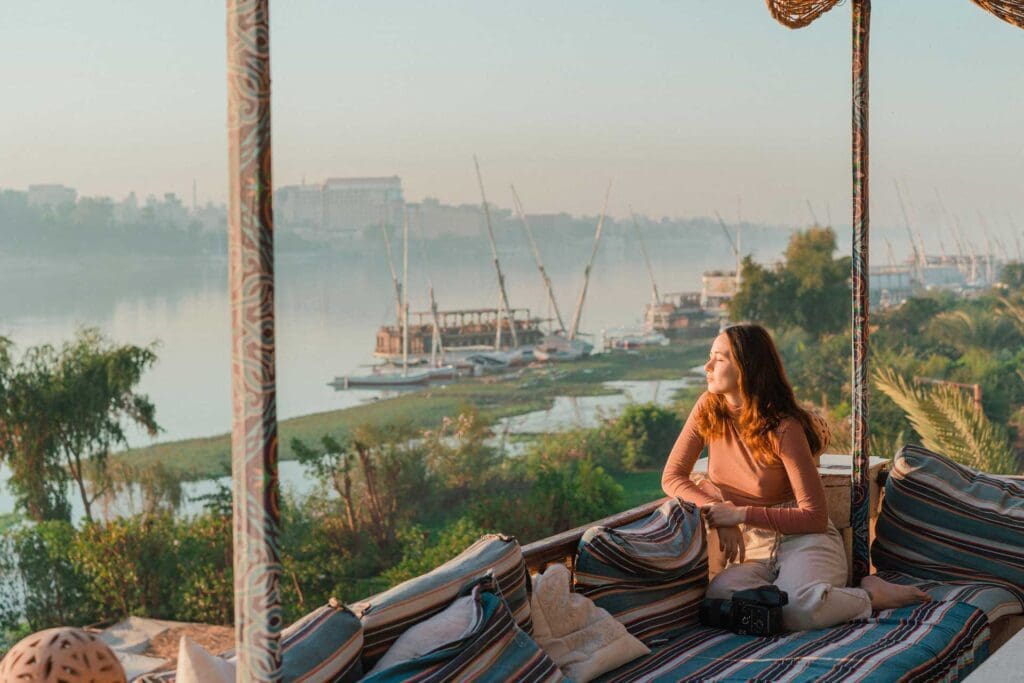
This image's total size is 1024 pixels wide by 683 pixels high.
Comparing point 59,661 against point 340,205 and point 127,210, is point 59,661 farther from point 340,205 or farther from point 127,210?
point 340,205

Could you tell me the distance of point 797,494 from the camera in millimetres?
2975

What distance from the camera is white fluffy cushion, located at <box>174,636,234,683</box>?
5.51ft

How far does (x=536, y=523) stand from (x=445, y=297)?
2.96m

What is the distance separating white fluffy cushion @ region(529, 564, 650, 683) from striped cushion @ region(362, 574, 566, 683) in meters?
0.17

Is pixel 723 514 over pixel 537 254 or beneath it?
beneath

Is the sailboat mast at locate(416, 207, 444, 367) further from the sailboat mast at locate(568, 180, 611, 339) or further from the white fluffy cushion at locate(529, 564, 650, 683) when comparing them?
the white fluffy cushion at locate(529, 564, 650, 683)

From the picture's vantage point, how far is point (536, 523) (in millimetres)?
13945

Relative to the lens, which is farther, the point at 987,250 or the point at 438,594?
the point at 987,250

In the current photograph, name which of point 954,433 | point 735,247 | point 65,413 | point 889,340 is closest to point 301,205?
point 65,413

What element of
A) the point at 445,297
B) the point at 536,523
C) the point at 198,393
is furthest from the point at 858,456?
the point at 445,297

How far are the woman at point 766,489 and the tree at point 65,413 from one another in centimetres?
948

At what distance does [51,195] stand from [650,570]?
10162 mm

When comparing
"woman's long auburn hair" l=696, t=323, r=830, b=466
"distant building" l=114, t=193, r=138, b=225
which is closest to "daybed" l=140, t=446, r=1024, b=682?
"woman's long auburn hair" l=696, t=323, r=830, b=466

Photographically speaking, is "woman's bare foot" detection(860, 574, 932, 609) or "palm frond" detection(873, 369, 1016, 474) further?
"palm frond" detection(873, 369, 1016, 474)
